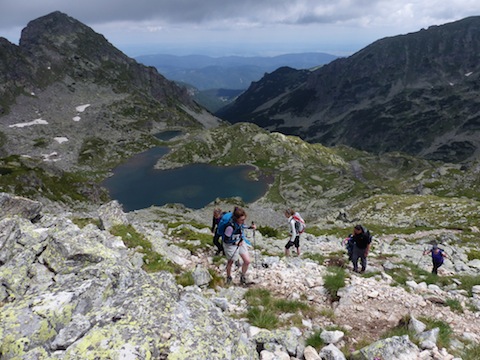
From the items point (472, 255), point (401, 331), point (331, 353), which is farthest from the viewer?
point (472, 255)

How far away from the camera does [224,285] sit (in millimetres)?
15102

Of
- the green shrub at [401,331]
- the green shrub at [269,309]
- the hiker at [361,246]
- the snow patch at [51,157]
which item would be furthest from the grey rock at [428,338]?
the snow patch at [51,157]

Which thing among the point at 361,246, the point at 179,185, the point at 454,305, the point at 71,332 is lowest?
the point at 179,185

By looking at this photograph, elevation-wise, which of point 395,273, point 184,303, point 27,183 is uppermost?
point 184,303

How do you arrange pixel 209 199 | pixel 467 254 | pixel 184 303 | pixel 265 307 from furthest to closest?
1. pixel 209 199
2. pixel 467 254
3. pixel 265 307
4. pixel 184 303

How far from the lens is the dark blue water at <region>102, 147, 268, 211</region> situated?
13888 cm

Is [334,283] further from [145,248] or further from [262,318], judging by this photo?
[145,248]

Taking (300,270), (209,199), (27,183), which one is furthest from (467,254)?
(209,199)

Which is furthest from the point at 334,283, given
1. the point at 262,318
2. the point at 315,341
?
the point at 315,341

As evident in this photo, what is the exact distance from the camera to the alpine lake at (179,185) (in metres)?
139

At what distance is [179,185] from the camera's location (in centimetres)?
15600

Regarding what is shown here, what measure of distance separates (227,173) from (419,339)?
544 ft

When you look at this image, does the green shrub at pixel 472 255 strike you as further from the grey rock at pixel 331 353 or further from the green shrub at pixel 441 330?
the grey rock at pixel 331 353

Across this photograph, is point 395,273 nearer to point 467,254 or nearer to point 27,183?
point 467,254
